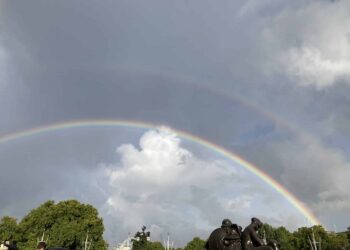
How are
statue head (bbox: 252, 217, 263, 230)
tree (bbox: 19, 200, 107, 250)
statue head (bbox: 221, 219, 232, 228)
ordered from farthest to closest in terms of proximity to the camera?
tree (bbox: 19, 200, 107, 250) → statue head (bbox: 221, 219, 232, 228) → statue head (bbox: 252, 217, 263, 230)

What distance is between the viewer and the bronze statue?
14.2 m

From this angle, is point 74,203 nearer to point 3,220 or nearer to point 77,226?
point 77,226

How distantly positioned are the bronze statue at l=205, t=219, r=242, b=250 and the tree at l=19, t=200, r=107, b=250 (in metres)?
52.0

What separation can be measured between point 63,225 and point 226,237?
55.5 meters

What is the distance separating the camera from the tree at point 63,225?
61.8m

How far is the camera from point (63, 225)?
6369cm

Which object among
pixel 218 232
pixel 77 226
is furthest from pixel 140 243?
pixel 218 232

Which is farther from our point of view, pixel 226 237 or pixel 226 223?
pixel 226 223

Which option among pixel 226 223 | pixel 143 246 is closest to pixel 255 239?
pixel 226 223

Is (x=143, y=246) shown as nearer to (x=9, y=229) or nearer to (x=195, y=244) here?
(x=195, y=244)

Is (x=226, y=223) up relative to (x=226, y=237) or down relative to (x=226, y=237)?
up

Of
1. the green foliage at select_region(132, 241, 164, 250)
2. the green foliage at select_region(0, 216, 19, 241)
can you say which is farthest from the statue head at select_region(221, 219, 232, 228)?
the green foliage at select_region(132, 241, 164, 250)

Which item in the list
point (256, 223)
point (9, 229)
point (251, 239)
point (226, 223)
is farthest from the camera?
point (9, 229)

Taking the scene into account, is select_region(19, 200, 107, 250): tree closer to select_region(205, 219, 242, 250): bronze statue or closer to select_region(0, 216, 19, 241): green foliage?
select_region(0, 216, 19, 241): green foliage
